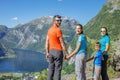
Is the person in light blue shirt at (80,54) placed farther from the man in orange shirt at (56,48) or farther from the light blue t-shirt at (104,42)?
the light blue t-shirt at (104,42)

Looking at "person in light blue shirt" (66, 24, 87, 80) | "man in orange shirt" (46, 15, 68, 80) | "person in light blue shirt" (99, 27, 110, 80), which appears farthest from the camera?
"person in light blue shirt" (99, 27, 110, 80)

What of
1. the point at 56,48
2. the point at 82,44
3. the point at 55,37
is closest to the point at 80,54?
the point at 82,44

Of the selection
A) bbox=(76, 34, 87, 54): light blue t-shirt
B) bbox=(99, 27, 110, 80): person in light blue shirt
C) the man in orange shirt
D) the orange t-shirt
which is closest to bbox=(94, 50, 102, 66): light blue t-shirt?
bbox=(99, 27, 110, 80): person in light blue shirt

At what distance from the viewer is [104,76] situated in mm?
13250

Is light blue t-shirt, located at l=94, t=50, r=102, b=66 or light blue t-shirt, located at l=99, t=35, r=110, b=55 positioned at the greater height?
light blue t-shirt, located at l=99, t=35, r=110, b=55

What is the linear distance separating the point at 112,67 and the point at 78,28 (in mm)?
9820

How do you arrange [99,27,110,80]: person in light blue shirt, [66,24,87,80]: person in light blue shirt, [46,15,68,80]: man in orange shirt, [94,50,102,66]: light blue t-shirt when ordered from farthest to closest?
[99,27,110,80]: person in light blue shirt
[94,50,102,66]: light blue t-shirt
[66,24,87,80]: person in light blue shirt
[46,15,68,80]: man in orange shirt

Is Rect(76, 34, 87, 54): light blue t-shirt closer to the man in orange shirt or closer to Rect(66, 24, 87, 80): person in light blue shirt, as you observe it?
Rect(66, 24, 87, 80): person in light blue shirt

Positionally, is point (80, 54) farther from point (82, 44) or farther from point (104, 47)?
Result: point (104, 47)

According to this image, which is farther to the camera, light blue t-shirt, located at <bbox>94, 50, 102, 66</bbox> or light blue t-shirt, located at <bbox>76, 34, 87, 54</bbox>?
light blue t-shirt, located at <bbox>94, 50, 102, 66</bbox>

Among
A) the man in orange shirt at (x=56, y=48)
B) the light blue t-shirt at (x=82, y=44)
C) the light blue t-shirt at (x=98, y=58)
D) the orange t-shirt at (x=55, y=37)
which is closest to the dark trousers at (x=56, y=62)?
the man in orange shirt at (x=56, y=48)

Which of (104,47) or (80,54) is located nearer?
(80,54)

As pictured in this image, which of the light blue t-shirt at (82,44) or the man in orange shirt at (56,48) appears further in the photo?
the light blue t-shirt at (82,44)

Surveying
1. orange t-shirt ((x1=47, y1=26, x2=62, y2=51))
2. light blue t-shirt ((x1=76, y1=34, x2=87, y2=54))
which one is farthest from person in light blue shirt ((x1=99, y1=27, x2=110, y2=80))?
orange t-shirt ((x1=47, y1=26, x2=62, y2=51))
